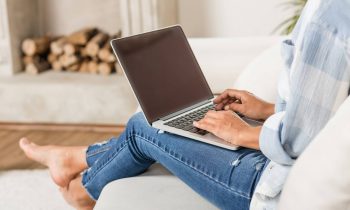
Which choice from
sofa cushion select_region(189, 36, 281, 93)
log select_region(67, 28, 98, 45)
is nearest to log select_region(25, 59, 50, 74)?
log select_region(67, 28, 98, 45)

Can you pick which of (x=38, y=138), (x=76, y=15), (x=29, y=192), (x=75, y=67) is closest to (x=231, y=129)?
(x=29, y=192)

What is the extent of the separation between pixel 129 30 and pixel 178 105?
5.53 ft

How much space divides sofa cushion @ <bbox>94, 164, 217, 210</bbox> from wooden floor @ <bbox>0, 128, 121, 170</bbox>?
1.41 meters

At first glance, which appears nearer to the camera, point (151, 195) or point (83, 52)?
point (151, 195)

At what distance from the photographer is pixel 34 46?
3611mm

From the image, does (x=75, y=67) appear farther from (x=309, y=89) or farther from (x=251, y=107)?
(x=309, y=89)

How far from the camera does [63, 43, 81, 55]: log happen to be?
11.9 feet

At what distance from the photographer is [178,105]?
173 cm

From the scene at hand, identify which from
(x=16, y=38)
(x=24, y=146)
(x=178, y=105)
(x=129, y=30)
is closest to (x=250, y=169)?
(x=178, y=105)

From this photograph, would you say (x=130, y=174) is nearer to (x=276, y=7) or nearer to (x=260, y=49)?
(x=260, y=49)

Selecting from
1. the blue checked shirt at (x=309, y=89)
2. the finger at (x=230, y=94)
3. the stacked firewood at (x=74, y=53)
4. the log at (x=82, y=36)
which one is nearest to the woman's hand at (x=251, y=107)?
the finger at (x=230, y=94)

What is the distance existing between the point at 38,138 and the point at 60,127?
175mm

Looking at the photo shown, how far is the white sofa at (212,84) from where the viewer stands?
147cm

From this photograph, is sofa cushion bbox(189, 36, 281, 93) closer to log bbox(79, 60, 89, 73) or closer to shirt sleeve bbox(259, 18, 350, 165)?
shirt sleeve bbox(259, 18, 350, 165)
